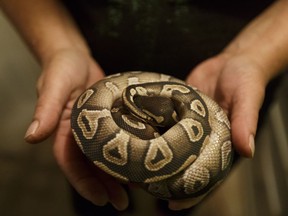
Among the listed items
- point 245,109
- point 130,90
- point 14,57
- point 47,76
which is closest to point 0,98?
point 14,57

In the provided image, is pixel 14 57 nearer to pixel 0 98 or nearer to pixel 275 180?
pixel 0 98

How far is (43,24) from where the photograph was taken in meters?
1.47

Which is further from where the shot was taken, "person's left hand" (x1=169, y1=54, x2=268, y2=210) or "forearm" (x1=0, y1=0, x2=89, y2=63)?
"forearm" (x1=0, y1=0, x2=89, y2=63)

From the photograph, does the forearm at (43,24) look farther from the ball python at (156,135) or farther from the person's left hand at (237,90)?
the person's left hand at (237,90)

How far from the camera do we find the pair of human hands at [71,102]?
1.08 meters

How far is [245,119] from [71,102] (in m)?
0.57

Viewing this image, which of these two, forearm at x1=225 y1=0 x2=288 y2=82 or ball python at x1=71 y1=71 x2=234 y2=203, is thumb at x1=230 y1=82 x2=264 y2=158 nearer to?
ball python at x1=71 y1=71 x2=234 y2=203

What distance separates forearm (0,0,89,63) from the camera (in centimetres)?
145

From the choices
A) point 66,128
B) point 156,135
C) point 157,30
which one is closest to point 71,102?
point 66,128

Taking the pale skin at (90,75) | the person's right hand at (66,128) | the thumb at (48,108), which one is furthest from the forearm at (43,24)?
the thumb at (48,108)

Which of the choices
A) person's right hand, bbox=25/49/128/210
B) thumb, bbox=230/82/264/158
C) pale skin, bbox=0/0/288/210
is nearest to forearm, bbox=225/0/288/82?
pale skin, bbox=0/0/288/210

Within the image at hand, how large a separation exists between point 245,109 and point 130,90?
0.35 metres

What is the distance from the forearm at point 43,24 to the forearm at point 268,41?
0.63 m

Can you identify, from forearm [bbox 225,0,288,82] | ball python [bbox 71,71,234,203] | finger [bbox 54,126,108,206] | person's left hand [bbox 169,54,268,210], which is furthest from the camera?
forearm [bbox 225,0,288,82]
